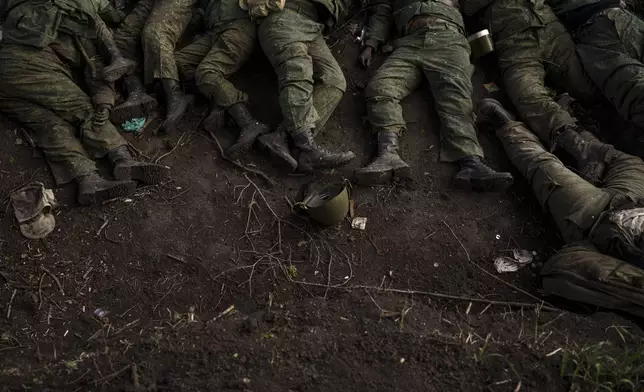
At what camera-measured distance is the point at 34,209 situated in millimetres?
3908

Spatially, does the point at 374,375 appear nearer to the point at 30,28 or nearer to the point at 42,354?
the point at 42,354

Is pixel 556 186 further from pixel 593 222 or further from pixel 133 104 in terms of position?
pixel 133 104

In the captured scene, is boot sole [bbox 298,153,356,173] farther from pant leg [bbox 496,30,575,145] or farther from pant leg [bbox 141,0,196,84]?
pant leg [bbox 496,30,575,145]

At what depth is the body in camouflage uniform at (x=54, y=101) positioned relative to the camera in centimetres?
421

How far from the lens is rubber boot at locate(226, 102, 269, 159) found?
4.39 metres

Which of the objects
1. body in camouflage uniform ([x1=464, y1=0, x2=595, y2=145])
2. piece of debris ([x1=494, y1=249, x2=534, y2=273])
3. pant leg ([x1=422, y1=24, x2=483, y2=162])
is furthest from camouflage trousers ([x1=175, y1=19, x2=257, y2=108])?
piece of debris ([x1=494, y1=249, x2=534, y2=273])

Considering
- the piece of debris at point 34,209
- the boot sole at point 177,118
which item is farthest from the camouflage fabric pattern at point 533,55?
the piece of debris at point 34,209

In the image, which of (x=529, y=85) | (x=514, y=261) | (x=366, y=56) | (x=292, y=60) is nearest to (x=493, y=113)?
(x=529, y=85)

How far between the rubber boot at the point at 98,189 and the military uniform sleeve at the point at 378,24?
2.39m

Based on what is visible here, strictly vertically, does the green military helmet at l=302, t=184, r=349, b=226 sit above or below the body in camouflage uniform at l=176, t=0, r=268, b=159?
below

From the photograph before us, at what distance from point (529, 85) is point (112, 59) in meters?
3.33

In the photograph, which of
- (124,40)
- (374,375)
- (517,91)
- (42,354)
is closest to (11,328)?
(42,354)

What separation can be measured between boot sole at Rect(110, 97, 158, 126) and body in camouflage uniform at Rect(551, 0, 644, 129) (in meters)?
3.51

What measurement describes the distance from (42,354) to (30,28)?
2.45 metres
